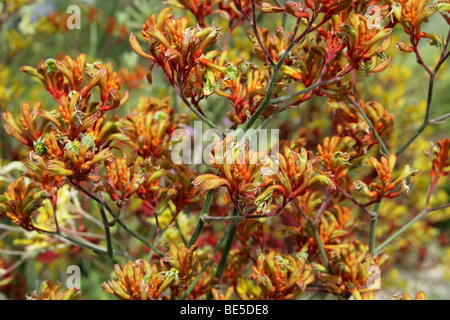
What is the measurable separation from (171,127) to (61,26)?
1500 mm

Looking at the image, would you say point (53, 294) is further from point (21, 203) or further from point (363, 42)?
point (363, 42)

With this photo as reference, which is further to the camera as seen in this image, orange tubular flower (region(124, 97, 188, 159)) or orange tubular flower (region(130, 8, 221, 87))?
orange tubular flower (region(124, 97, 188, 159))

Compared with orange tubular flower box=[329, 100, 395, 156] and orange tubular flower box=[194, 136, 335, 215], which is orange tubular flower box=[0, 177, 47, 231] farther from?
orange tubular flower box=[329, 100, 395, 156]

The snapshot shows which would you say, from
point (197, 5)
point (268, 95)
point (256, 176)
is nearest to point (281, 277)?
point (256, 176)

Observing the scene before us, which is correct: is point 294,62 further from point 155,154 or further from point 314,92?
point 155,154

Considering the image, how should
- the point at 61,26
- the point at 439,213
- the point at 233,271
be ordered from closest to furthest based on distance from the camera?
the point at 233,271, the point at 61,26, the point at 439,213

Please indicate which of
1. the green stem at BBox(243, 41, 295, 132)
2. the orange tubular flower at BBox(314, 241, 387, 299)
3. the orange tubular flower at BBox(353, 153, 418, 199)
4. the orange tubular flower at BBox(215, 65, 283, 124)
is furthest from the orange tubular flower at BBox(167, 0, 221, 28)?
the orange tubular flower at BBox(314, 241, 387, 299)

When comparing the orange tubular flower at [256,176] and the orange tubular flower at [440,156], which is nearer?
the orange tubular flower at [256,176]

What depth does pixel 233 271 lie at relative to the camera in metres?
0.93

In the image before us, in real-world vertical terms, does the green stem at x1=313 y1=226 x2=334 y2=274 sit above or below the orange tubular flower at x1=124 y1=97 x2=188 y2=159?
below

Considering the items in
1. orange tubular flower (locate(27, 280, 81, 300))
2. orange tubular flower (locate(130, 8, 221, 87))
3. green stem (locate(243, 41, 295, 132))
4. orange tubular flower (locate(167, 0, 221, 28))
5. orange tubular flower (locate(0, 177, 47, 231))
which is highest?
orange tubular flower (locate(167, 0, 221, 28))

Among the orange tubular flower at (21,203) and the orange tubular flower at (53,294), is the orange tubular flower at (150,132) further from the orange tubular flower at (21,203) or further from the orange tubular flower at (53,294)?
the orange tubular flower at (53,294)

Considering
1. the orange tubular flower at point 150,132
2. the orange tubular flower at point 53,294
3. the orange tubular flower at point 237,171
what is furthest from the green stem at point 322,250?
Result: the orange tubular flower at point 53,294
